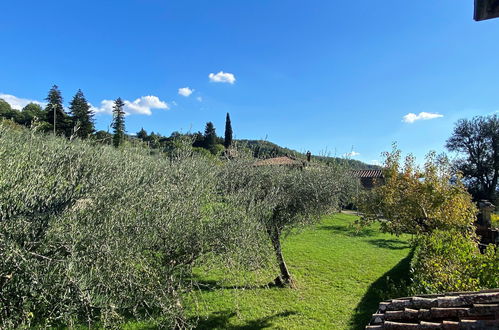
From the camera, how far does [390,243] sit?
1897cm

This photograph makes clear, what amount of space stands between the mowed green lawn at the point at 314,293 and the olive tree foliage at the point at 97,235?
75.5 inches

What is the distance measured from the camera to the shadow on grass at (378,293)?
780 centimetres

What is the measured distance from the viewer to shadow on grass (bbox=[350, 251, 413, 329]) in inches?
307

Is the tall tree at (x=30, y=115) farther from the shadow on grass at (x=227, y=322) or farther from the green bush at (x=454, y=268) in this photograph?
the green bush at (x=454, y=268)

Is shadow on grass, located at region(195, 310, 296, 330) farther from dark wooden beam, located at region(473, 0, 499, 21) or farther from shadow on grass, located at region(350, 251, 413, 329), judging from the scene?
dark wooden beam, located at region(473, 0, 499, 21)

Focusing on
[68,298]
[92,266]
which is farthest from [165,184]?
[68,298]

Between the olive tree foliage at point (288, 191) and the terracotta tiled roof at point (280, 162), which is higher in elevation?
the terracotta tiled roof at point (280, 162)

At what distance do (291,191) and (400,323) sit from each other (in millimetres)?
6807

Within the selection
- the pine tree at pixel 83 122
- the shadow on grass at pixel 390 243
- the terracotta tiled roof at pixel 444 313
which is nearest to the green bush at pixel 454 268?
the terracotta tiled roof at pixel 444 313

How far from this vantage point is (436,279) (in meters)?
5.47

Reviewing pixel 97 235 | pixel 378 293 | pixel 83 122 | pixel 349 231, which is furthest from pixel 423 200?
pixel 83 122

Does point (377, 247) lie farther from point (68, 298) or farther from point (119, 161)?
point (68, 298)

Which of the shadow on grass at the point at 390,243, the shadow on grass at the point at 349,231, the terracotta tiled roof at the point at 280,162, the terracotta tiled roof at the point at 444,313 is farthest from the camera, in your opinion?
the shadow on grass at the point at 349,231

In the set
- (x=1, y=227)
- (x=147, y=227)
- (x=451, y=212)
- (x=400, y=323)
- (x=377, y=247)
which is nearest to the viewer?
(x=400, y=323)
